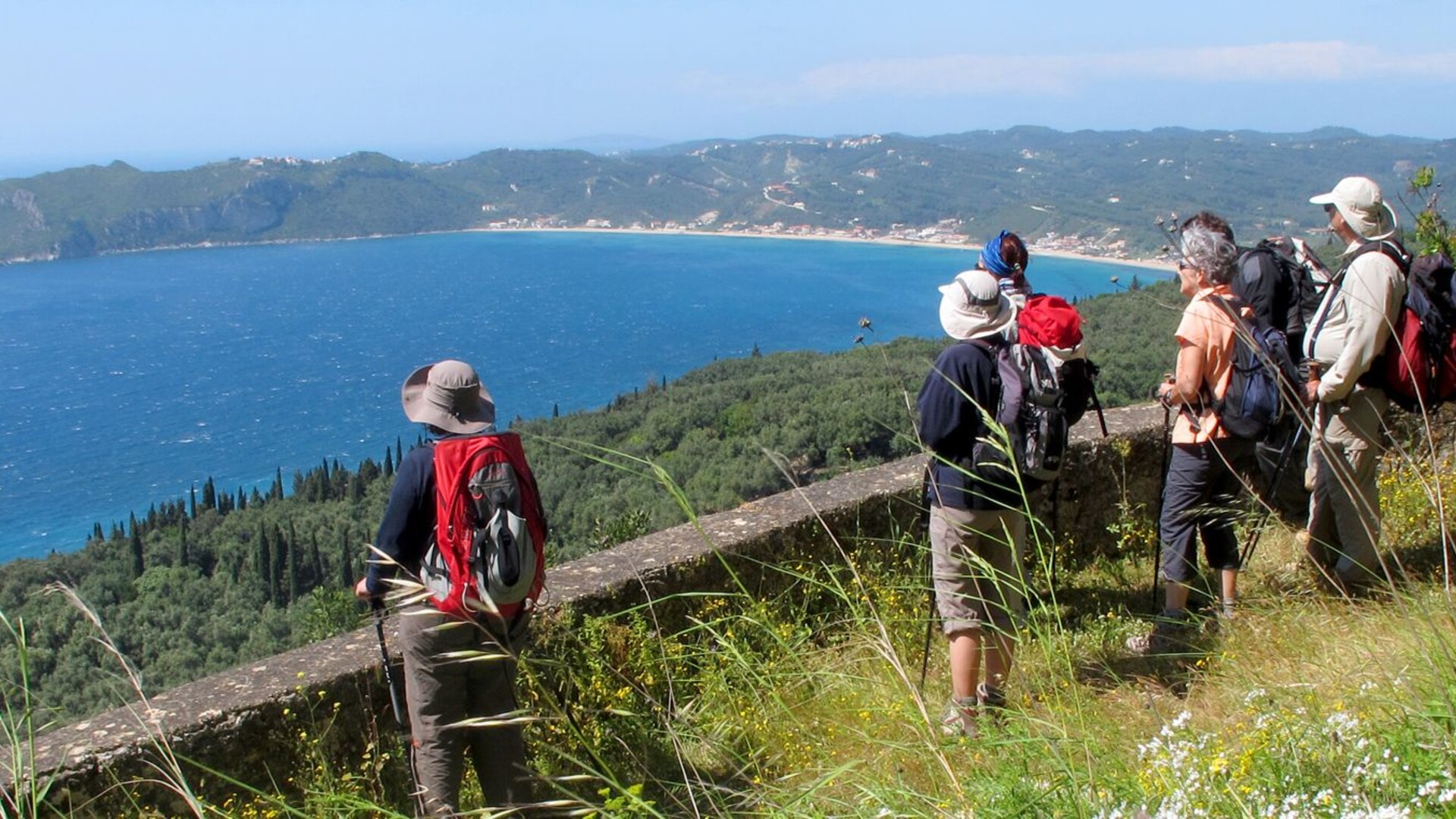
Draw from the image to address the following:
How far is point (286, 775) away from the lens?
2.51 m

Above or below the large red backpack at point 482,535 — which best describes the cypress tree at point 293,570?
below

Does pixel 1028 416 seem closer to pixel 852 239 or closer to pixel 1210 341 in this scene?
pixel 1210 341

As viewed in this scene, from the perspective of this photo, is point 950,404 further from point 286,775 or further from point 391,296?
point 391,296

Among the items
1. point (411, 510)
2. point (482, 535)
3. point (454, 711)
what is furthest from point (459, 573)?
point (454, 711)

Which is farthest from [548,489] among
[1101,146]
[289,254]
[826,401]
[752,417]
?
[1101,146]

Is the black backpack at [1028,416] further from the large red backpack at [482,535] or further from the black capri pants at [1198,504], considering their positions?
the large red backpack at [482,535]

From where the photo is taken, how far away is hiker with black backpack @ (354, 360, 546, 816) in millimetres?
2295

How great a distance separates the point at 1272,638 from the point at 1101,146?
562 feet

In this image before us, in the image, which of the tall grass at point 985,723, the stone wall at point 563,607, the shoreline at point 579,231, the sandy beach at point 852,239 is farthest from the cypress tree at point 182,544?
the shoreline at point 579,231

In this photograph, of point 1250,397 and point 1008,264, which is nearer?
point 1250,397

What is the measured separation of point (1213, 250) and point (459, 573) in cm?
233

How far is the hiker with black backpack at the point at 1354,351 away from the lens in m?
3.01

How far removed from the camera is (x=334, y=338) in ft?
291

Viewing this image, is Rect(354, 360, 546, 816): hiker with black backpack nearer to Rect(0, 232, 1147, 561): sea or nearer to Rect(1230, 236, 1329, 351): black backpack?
Rect(1230, 236, 1329, 351): black backpack
